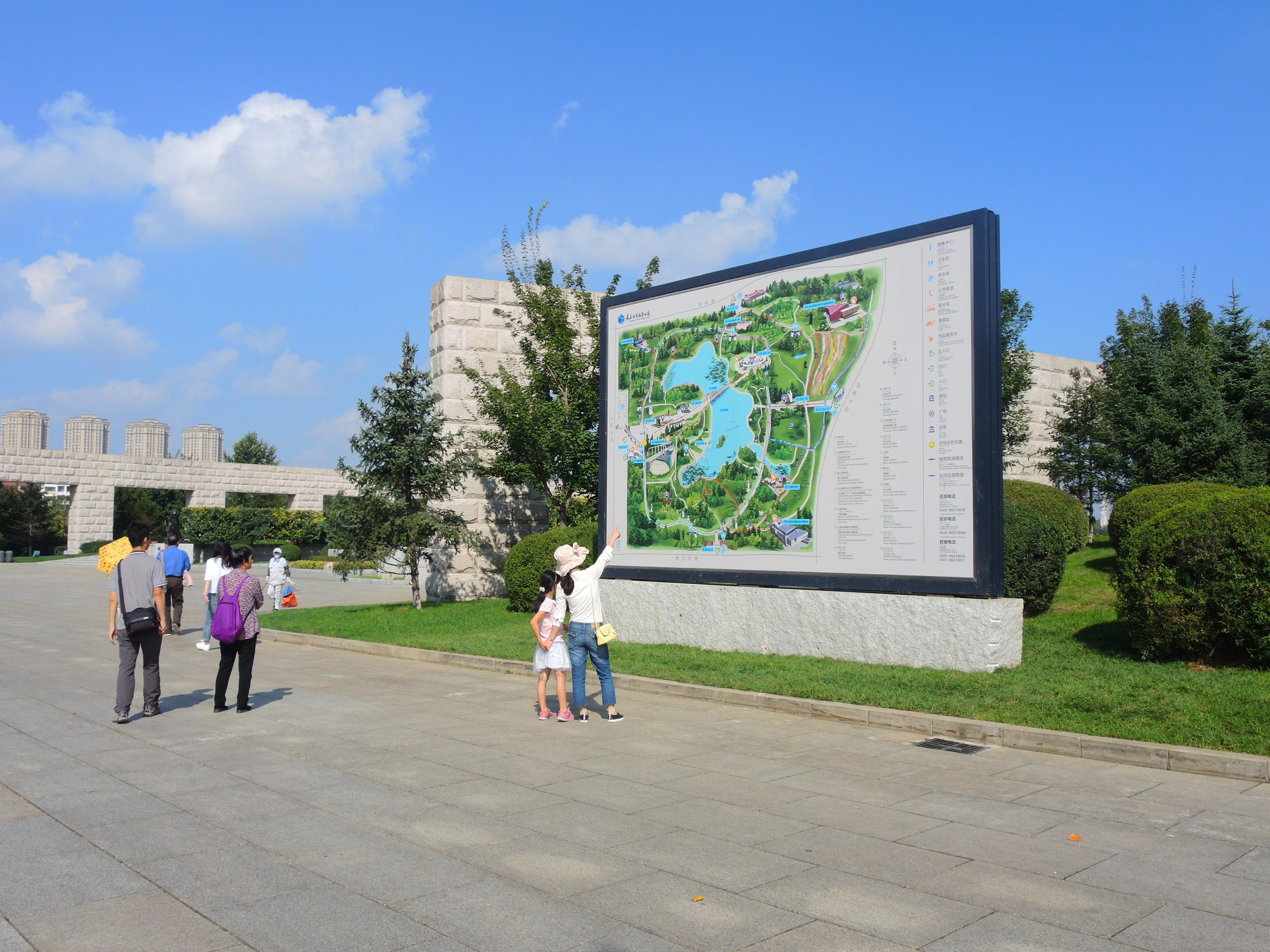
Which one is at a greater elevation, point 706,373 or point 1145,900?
point 706,373

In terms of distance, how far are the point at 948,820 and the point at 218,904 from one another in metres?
4.17

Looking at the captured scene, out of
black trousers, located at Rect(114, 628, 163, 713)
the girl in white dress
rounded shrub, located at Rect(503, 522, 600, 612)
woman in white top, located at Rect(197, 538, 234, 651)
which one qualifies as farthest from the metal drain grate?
woman in white top, located at Rect(197, 538, 234, 651)

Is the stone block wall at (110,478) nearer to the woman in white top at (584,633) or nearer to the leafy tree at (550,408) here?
the leafy tree at (550,408)

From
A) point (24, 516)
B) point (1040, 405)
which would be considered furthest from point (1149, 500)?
point (24, 516)

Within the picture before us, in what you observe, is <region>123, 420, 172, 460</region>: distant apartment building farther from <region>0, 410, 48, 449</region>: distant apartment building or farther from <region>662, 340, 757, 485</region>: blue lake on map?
<region>662, 340, 757, 485</region>: blue lake on map

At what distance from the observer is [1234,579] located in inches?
370

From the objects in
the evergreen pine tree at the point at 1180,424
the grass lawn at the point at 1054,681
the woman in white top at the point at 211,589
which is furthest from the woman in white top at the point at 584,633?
the evergreen pine tree at the point at 1180,424

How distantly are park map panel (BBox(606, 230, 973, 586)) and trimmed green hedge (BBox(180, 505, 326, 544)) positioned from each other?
4200 centimetres

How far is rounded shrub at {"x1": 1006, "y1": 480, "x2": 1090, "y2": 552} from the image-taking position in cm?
1766

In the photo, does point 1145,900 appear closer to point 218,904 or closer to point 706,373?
point 218,904

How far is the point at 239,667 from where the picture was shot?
9594 millimetres

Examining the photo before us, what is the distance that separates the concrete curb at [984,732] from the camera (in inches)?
277

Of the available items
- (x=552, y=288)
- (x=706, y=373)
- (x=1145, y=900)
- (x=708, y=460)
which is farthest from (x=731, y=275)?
(x=1145, y=900)

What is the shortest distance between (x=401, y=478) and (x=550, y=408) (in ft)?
10.5
